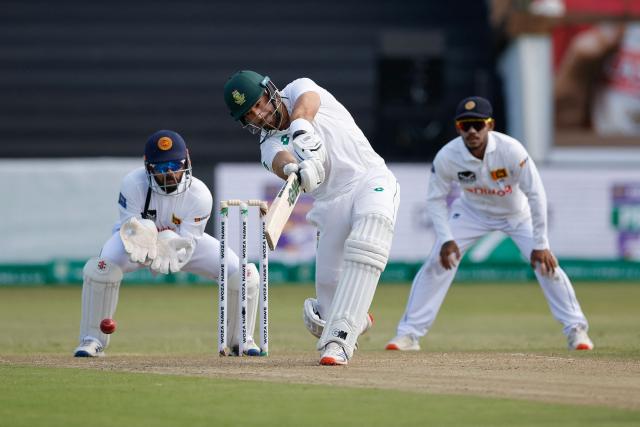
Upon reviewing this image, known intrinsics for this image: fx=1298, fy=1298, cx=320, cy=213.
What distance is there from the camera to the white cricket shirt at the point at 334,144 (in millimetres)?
7613

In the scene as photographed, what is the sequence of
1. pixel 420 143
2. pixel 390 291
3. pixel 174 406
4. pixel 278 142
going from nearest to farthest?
pixel 174 406 → pixel 278 142 → pixel 390 291 → pixel 420 143

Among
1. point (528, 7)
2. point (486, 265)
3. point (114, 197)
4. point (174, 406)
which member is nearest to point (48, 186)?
point (114, 197)

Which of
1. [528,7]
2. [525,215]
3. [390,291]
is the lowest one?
[390,291]

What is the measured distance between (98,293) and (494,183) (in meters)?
3.07

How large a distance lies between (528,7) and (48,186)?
796cm

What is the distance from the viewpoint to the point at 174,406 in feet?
19.2

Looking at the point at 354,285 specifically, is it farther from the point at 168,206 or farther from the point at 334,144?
the point at 168,206

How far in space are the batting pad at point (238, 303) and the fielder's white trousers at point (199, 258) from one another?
0.11 metres

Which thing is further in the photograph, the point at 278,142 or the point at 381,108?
the point at 381,108

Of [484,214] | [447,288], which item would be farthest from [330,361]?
[484,214]

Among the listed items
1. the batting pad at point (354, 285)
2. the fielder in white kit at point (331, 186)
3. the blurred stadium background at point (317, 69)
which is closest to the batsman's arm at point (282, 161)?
the fielder in white kit at point (331, 186)

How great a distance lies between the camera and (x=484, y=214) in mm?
9938

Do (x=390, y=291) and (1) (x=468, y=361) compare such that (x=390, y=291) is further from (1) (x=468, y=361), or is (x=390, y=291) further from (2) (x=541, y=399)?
(2) (x=541, y=399)

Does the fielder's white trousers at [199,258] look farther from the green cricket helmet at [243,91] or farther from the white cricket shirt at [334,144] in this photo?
the green cricket helmet at [243,91]
